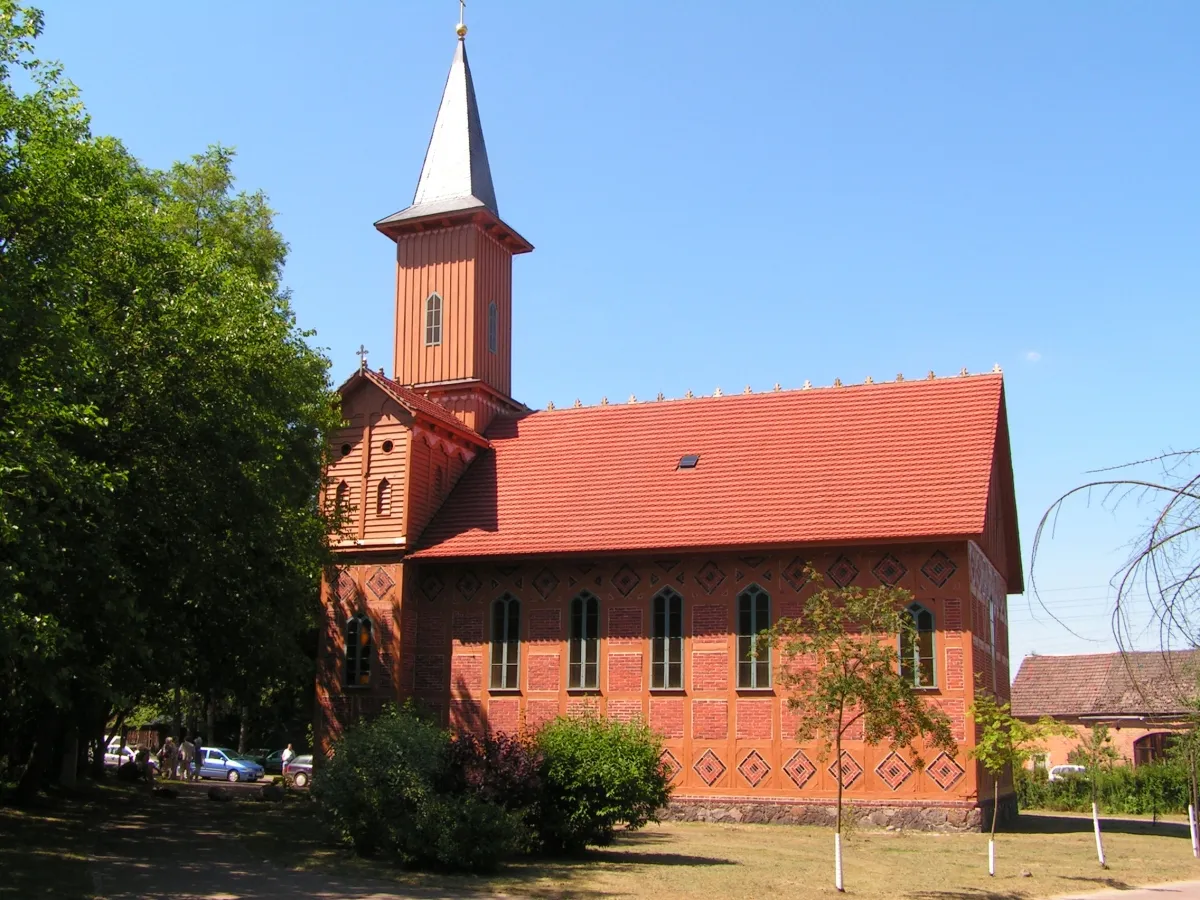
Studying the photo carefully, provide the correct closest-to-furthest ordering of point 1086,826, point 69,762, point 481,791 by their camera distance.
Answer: point 481,791 → point 1086,826 → point 69,762

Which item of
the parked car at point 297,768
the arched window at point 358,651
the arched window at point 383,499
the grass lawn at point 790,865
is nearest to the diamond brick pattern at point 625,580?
the grass lawn at point 790,865

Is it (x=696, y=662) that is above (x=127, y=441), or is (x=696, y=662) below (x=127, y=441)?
below

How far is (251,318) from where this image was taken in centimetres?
2048

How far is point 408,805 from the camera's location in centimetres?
1814

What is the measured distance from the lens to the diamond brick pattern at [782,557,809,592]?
88.1 ft

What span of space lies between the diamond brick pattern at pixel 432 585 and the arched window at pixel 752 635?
304 inches

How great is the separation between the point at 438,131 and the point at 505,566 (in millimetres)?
16466

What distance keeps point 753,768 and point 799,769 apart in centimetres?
100

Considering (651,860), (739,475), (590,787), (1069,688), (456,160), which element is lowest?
(651,860)

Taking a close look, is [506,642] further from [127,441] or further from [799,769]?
[127,441]

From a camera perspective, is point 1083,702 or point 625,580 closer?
point 625,580

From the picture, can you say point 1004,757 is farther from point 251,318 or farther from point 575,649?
point 251,318

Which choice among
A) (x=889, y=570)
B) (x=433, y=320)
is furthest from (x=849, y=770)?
(x=433, y=320)

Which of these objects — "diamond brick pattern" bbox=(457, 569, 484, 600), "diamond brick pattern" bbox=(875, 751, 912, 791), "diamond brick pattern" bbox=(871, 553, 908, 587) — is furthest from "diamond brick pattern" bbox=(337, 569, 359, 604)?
"diamond brick pattern" bbox=(875, 751, 912, 791)
